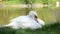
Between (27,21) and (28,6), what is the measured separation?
1.99m

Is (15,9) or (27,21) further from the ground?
(27,21)

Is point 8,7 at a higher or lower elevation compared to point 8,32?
lower

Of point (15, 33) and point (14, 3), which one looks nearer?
point (15, 33)

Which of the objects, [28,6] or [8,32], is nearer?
[8,32]

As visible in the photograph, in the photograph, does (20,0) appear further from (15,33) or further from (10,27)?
(15,33)

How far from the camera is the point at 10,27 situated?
2109 millimetres

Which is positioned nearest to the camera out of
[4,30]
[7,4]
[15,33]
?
[15,33]

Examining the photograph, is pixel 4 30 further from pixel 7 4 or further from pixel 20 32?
pixel 7 4

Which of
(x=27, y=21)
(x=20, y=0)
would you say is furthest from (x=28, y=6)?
(x=27, y=21)

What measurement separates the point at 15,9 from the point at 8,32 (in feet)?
7.47

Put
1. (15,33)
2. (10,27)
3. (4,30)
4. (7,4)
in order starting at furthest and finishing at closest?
1. (7,4)
2. (10,27)
3. (4,30)
4. (15,33)

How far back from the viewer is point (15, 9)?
413 cm

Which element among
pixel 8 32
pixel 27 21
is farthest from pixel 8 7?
pixel 8 32

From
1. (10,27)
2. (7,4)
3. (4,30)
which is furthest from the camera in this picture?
(7,4)
